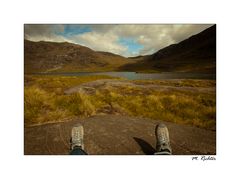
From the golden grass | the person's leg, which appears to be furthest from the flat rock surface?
the golden grass

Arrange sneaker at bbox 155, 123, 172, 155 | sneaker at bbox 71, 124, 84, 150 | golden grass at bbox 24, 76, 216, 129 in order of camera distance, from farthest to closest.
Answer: golden grass at bbox 24, 76, 216, 129, sneaker at bbox 71, 124, 84, 150, sneaker at bbox 155, 123, 172, 155

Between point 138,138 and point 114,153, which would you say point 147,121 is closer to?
point 138,138

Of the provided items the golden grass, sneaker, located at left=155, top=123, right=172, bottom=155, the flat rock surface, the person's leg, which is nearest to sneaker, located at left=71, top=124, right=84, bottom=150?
the person's leg

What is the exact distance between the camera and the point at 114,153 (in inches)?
148

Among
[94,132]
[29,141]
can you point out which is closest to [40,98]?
[29,141]

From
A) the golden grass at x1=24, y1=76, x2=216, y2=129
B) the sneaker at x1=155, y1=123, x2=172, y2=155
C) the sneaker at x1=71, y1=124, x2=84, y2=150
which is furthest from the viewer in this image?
the golden grass at x1=24, y1=76, x2=216, y2=129

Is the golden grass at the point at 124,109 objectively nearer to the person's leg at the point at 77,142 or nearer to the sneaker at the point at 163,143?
the person's leg at the point at 77,142

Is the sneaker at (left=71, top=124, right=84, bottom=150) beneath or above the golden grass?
beneath

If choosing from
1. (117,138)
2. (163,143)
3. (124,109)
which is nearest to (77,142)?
(117,138)

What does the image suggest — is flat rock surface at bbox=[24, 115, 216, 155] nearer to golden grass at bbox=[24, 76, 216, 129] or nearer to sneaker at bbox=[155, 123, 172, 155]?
sneaker at bbox=[155, 123, 172, 155]

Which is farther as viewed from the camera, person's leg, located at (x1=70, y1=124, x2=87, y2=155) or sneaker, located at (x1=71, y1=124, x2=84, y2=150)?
sneaker, located at (x1=71, y1=124, x2=84, y2=150)

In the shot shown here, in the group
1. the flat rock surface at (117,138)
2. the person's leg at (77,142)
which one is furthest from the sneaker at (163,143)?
the person's leg at (77,142)

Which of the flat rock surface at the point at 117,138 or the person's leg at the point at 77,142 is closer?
the person's leg at the point at 77,142

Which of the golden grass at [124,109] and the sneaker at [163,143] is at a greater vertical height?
the golden grass at [124,109]
